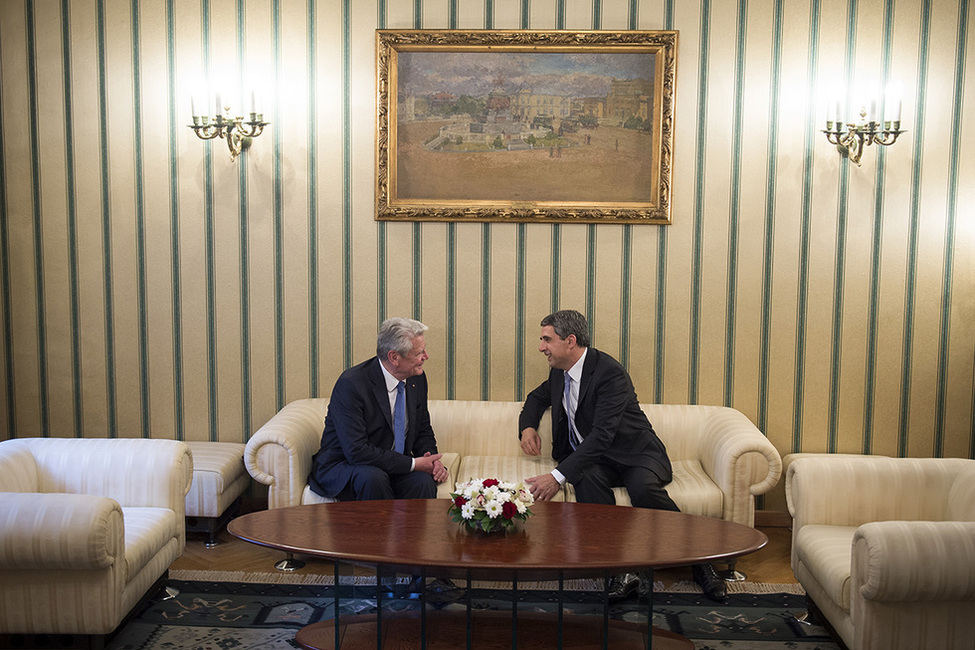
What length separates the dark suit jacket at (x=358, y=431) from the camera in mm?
4059

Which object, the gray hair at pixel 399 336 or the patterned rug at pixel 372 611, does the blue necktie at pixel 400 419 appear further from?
the patterned rug at pixel 372 611

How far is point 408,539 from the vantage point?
10.3ft

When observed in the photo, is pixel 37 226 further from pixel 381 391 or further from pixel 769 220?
pixel 769 220

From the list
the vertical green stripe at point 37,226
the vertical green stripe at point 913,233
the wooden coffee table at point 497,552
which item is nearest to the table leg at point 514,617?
the wooden coffee table at point 497,552

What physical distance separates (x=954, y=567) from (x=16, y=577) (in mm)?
3271

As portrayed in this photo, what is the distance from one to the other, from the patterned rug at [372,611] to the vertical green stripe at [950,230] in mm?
1668

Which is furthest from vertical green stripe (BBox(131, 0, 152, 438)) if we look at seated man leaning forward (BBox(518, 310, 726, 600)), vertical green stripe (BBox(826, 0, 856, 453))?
vertical green stripe (BBox(826, 0, 856, 453))

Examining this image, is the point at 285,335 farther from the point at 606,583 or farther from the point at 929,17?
the point at 929,17

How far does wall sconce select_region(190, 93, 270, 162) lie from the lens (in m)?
4.80

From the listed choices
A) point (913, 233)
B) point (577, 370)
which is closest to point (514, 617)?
point (577, 370)

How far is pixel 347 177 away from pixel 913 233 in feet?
10.3

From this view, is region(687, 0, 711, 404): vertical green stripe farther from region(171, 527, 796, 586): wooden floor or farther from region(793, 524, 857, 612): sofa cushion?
region(793, 524, 857, 612): sofa cushion

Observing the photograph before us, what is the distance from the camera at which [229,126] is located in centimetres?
481

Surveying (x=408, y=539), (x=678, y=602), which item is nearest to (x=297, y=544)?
(x=408, y=539)
